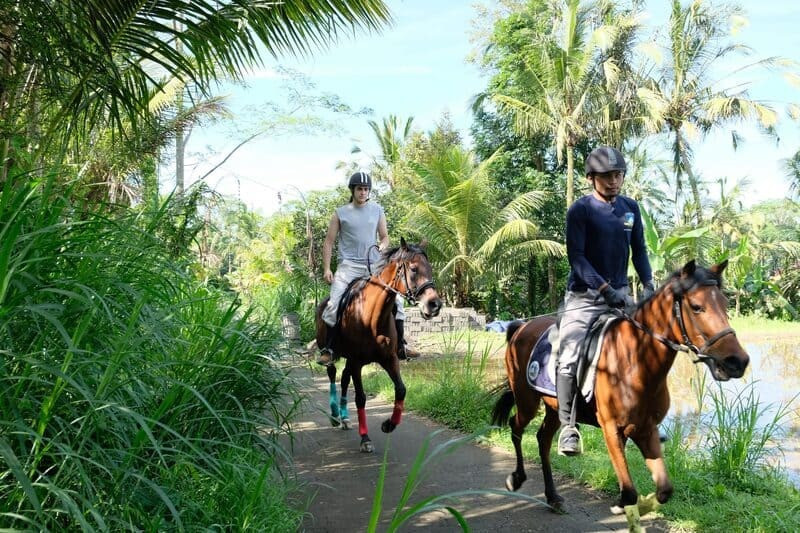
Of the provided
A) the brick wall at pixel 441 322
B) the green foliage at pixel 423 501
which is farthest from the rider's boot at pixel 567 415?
the brick wall at pixel 441 322

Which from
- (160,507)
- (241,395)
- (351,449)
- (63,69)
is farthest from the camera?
(351,449)

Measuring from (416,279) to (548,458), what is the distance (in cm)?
220

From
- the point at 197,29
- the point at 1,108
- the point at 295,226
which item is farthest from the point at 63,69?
the point at 295,226

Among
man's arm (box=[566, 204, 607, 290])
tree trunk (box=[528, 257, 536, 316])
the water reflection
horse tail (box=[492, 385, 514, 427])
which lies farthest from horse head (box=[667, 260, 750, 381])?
tree trunk (box=[528, 257, 536, 316])

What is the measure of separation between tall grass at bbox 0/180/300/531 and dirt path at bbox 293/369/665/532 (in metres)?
0.88

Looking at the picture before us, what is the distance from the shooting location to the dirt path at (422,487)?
4.51 m

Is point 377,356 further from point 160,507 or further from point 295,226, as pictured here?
point 295,226

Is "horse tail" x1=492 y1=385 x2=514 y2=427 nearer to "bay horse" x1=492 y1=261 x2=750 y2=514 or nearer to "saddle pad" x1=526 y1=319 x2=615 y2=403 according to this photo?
"saddle pad" x1=526 y1=319 x2=615 y2=403

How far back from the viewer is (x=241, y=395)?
4.28 m

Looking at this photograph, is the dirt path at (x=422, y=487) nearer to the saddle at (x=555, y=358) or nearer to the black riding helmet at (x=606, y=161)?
the saddle at (x=555, y=358)

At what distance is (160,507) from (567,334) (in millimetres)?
2998

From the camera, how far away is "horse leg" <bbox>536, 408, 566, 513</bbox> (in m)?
4.78

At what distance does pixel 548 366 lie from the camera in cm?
475

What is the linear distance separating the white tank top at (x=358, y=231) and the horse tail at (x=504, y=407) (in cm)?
263
